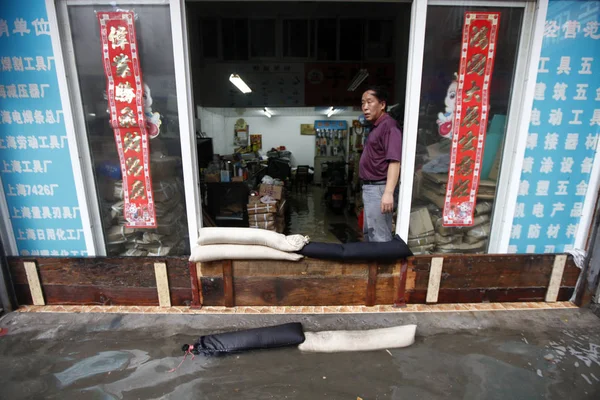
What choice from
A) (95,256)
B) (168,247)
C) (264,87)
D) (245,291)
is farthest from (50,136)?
(264,87)

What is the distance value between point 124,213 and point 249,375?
80.1 inches

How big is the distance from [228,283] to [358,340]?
4.43 feet

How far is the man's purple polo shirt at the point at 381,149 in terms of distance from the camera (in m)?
2.78

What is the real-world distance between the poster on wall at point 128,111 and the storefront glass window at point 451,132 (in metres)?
2.69

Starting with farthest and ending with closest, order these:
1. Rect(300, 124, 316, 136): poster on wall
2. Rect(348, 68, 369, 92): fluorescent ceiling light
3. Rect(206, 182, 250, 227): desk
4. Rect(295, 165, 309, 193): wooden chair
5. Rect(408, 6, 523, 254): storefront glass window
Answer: Rect(300, 124, 316, 136): poster on wall → Rect(295, 165, 309, 193): wooden chair → Rect(348, 68, 369, 92): fluorescent ceiling light → Rect(206, 182, 250, 227): desk → Rect(408, 6, 523, 254): storefront glass window

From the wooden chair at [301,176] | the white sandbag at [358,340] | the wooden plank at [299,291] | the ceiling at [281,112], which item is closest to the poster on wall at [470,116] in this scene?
the wooden plank at [299,291]

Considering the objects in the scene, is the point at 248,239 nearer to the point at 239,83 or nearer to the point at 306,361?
the point at 306,361

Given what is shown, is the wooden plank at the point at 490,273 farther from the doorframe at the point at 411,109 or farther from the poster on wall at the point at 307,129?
the poster on wall at the point at 307,129

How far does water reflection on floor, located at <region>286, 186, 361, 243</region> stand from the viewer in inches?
208

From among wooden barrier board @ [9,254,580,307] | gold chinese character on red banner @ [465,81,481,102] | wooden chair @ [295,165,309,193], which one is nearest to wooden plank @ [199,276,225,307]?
wooden barrier board @ [9,254,580,307]

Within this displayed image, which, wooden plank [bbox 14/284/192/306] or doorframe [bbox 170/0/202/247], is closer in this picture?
doorframe [bbox 170/0/202/247]

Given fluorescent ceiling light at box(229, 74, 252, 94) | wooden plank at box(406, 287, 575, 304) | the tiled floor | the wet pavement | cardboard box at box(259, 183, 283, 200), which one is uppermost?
fluorescent ceiling light at box(229, 74, 252, 94)

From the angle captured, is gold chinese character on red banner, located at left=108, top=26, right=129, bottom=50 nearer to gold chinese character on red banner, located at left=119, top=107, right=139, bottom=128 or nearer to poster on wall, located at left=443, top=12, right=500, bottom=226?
gold chinese character on red banner, located at left=119, top=107, right=139, bottom=128

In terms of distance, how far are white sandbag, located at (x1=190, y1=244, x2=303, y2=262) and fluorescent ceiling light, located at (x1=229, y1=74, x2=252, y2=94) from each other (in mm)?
4663
